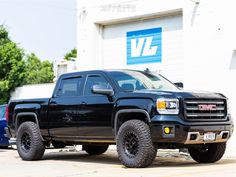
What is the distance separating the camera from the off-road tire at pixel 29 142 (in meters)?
12.7

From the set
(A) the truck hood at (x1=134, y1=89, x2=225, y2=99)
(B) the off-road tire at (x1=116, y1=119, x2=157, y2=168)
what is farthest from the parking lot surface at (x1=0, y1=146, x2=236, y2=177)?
(A) the truck hood at (x1=134, y1=89, x2=225, y2=99)

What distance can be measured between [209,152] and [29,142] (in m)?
4.13

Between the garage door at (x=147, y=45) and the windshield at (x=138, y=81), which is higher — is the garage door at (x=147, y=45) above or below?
above

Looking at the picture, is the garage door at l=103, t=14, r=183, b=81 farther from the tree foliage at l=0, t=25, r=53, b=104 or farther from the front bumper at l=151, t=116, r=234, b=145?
the tree foliage at l=0, t=25, r=53, b=104

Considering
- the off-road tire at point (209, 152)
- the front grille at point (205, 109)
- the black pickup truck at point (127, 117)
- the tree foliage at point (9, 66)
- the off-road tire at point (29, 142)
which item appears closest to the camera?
the black pickup truck at point (127, 117)

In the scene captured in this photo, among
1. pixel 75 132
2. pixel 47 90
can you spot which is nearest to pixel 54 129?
pixel 75 132

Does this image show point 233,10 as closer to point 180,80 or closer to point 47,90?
point 180,80

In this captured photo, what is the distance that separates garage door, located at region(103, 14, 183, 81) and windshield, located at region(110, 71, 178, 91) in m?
4.59

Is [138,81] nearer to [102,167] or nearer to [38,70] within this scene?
[102,167]

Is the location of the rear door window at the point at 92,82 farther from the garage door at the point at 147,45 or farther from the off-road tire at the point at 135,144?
the garage door at the point at 147,45

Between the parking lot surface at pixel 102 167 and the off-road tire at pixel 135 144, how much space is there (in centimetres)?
18

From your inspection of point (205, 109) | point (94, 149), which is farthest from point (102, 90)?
point (94, 149)

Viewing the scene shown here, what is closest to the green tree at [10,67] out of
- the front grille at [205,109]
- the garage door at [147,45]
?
the garage door at [147,45]

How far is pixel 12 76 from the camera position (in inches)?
1342
